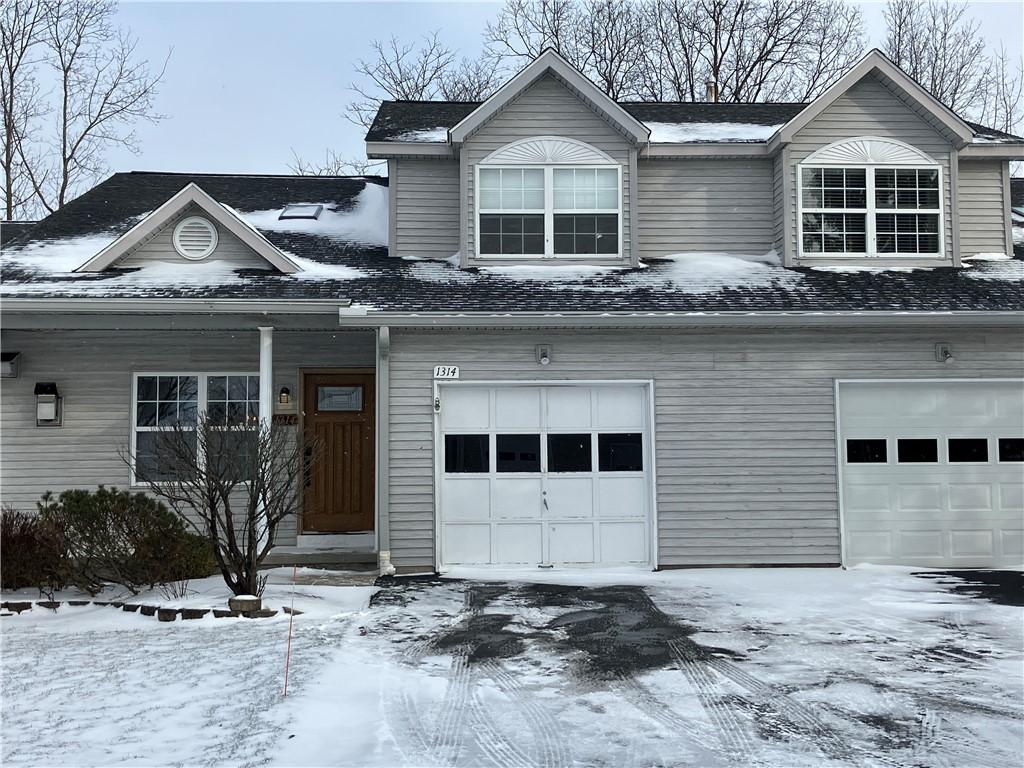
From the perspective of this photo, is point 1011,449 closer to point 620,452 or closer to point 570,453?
point 620,452

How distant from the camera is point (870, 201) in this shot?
11.4m

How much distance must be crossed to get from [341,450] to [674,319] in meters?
4.49

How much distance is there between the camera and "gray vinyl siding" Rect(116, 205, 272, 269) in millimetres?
10688

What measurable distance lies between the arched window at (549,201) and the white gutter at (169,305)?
2574mm

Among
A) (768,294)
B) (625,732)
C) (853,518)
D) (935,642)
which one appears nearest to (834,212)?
(768,294)

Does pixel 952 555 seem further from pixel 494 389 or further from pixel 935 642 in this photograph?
pixel 494 389

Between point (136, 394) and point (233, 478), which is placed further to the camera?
point (136, 394)

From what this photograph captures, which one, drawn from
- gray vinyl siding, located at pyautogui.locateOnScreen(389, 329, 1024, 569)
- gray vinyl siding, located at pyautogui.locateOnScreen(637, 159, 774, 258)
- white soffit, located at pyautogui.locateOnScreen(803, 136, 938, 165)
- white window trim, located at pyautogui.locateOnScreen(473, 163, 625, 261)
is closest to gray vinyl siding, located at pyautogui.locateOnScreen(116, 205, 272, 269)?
gray vinyl siding, located at pyautogui.locateOnScreen(389, 329, 1024, 569)

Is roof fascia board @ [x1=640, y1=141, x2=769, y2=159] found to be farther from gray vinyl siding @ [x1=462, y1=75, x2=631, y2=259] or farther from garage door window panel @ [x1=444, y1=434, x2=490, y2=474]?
garage door window panel @ [x1=444, y1=434, x2=490, y2=474]

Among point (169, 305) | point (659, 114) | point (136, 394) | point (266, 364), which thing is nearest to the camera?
point (169, 305)

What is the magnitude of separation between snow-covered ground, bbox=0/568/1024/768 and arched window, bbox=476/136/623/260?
15.2ft

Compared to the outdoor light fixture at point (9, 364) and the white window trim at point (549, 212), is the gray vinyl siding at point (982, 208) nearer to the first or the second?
the white window trim at point (549, 212)

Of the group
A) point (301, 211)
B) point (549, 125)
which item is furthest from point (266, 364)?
point (549, 125)

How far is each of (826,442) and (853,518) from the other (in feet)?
3.05
